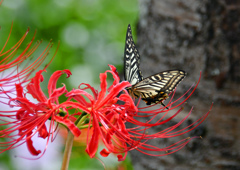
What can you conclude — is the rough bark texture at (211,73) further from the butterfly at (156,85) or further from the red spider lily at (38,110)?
the red spider lily at (38,110)

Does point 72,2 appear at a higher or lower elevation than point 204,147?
higher

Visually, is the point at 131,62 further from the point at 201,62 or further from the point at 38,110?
the point at 38,110

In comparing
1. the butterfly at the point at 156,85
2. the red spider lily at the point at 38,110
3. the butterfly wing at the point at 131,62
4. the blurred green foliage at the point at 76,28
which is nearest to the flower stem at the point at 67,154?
the red spider lily at the point at 38,110

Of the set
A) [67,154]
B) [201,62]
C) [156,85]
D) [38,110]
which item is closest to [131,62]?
[156,85]

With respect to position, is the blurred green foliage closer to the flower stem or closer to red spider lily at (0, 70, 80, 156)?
red spider lily at (0, 70, 80, 156)

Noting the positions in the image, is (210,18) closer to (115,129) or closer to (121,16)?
(115,129)

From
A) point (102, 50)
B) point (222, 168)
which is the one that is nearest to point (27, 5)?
point (102, 50)
